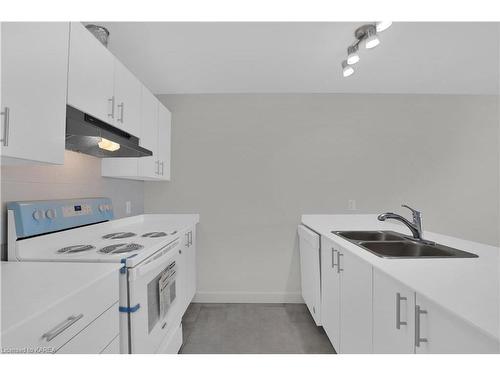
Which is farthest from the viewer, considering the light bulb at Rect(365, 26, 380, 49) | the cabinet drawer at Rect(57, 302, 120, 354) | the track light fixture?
the light bulb at Rect(365, 26, 380, 49)

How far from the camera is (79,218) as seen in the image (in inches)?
63.1

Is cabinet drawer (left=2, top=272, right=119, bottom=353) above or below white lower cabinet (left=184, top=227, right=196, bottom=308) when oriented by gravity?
above

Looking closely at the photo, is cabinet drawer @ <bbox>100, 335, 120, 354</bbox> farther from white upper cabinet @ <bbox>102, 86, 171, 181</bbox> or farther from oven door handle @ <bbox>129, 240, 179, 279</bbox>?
white upper cabinet @ <bbox>102, 86, 171, 181</bbox>

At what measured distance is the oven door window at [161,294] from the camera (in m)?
1.36

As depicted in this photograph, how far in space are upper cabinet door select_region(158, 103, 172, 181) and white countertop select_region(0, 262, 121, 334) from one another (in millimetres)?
1439

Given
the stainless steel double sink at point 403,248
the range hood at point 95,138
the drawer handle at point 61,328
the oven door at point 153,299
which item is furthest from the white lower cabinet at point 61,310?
the stainless steel double sink at point 403,248

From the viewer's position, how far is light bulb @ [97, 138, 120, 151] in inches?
59.6

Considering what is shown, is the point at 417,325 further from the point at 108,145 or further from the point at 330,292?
the point at 108,145

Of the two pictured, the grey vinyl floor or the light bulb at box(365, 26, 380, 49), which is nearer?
the light bulb at box(365, 26, 380, 49)

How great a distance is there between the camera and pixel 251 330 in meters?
2.09

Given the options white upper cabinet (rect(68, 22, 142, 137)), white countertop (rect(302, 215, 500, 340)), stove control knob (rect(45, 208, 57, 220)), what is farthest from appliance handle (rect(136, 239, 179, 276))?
white countertop (rect(302, 215, 500, 340))

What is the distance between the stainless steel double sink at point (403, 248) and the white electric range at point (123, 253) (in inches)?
46.7

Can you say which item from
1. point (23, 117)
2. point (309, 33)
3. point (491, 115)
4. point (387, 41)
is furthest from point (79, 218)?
point (491, 115)

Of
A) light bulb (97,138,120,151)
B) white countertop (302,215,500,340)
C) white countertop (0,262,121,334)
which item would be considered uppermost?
light bulb (97,138,120,151)
